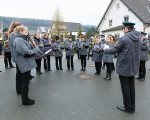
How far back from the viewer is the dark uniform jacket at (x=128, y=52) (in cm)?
306

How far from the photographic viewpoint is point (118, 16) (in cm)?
2339

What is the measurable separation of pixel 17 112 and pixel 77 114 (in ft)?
4.71

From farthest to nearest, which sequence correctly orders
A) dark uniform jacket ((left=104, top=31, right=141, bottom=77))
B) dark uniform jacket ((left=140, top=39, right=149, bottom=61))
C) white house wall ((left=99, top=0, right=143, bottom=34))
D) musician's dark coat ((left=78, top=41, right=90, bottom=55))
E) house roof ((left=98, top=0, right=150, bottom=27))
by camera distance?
white house wall ((left=99, top=0, right=143, bottom=34)) → house roof ((left=98, top=0, right=150, bottom=27)) → musician's dark coat ((left=78, top=41, right=90, bottom=55)) → dark uniform jacket ((left=140, top=39, right=149, bottom=61)) → dark uniform jacket ((left=104, top=31, right=141, bottom=77))

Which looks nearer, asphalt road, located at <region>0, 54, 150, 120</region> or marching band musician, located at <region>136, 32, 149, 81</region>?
asphalt road, located at <region>0, 54, 150, 120</region>

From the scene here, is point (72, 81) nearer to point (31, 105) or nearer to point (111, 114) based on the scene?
point (31, 105)

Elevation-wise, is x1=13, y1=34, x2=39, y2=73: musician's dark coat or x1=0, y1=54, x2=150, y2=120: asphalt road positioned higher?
x1=13, y1=34, x2=39, y2=73: musician's dark coat

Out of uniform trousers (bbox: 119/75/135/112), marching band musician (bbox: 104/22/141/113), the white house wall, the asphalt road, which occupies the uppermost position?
the white house wall

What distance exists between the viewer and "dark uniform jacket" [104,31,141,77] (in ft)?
10.0

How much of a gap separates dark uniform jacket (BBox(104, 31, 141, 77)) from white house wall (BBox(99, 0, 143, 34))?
717 inches

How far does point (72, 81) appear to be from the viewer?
5758 millimetres

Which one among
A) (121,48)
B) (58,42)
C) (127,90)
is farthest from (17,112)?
(58,42)

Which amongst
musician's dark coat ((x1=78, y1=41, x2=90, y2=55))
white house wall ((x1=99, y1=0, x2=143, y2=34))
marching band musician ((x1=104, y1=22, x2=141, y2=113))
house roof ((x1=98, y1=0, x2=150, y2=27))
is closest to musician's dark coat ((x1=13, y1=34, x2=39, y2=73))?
marching band musician ((x1=104, y1=22, x2=141, y2=113))

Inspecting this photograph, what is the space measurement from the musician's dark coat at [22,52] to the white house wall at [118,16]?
19239 millimetres

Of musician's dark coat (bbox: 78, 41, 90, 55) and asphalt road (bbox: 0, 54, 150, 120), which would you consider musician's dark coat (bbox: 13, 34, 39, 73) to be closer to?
asphalt road (bbox: 0, 54, 150, 120)
